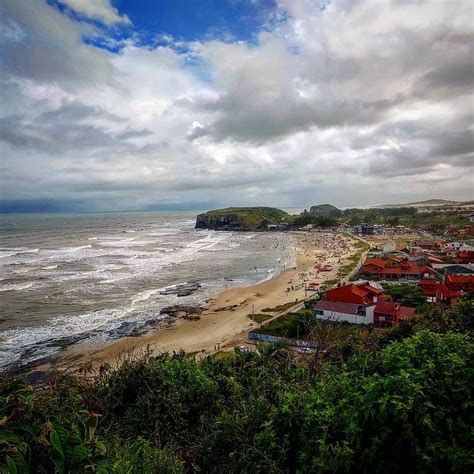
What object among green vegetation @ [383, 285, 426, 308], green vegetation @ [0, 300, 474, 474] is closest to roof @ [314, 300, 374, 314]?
green vegetation @ [383, 285, 426, 308]

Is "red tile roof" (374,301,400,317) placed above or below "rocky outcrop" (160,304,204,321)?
above

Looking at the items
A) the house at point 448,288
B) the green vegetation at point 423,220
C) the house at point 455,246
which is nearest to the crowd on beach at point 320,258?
the house at point 448,288

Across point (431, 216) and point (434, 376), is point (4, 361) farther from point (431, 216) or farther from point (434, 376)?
point (431, 216)

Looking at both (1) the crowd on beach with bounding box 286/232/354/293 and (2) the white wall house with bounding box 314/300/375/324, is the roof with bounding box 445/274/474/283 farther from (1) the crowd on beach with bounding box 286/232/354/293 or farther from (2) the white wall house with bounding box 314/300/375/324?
(2) the white wall house with bounding box 314/300/375/324

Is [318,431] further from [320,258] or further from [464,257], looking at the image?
[320,258]

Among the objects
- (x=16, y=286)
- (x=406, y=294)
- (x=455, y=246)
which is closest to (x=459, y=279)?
(x=406, y=294)
